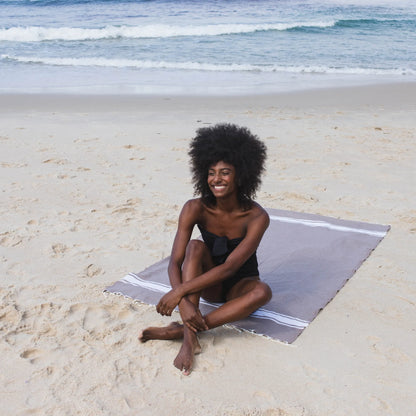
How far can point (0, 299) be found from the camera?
10.2 feet

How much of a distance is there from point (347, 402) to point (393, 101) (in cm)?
802

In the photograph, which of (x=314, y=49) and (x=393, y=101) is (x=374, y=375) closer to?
(x=393, y=101)

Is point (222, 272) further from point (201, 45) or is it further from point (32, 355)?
point (201, 45)

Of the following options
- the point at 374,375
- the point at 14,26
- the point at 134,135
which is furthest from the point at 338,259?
the point at 14,26

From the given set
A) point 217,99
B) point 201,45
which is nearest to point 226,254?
point 217,99

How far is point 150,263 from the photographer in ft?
12.2

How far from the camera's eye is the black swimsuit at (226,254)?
2949 mm

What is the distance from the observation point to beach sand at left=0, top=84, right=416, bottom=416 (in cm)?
237

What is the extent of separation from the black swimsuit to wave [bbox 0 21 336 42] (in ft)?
55.5

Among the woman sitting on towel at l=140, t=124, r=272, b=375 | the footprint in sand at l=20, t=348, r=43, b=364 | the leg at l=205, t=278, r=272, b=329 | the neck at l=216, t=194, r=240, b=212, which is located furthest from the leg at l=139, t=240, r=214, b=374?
the footprint in sand at l=20, t=348, r=43, b=364

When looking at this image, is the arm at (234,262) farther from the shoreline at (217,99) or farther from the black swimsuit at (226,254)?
the shoreline at (217,99)

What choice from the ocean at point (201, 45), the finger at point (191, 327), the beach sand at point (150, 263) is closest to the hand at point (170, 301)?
the finger at point (191, 327)

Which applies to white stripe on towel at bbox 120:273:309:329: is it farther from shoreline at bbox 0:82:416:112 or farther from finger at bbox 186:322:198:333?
shoreline at bbox 0:82:416:112

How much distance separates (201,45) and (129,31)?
383 centimetres
